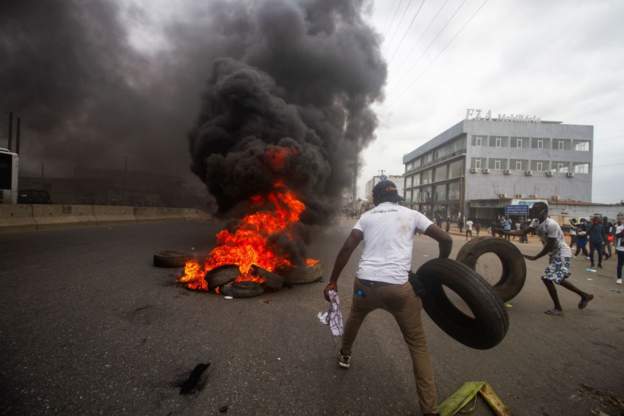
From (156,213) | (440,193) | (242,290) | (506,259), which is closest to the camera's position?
(242,290)

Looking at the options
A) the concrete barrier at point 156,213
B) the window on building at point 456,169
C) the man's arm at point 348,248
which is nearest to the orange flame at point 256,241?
the man's arm at point 348,248

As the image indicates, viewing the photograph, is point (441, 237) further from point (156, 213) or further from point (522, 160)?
point (522, 160)

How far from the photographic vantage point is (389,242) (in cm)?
265

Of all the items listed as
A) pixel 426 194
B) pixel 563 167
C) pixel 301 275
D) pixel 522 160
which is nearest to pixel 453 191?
pixel 522 160

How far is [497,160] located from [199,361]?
167 feet

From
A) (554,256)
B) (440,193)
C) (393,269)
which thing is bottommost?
(554,256)

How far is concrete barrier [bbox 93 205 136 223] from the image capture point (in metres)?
16.0

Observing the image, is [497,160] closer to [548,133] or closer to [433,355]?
[548,133]

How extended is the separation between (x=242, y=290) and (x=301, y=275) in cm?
144

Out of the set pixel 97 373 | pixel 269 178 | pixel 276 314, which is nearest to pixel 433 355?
pixel 276 314

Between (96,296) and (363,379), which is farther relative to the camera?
(96,296)

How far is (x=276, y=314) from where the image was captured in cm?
454

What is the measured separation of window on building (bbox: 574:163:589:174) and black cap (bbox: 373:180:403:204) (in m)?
55.4

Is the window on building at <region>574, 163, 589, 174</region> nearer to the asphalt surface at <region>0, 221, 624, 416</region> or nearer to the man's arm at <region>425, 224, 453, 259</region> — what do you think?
the asphalt surface at <region>0, 221, 624, 416</region>
